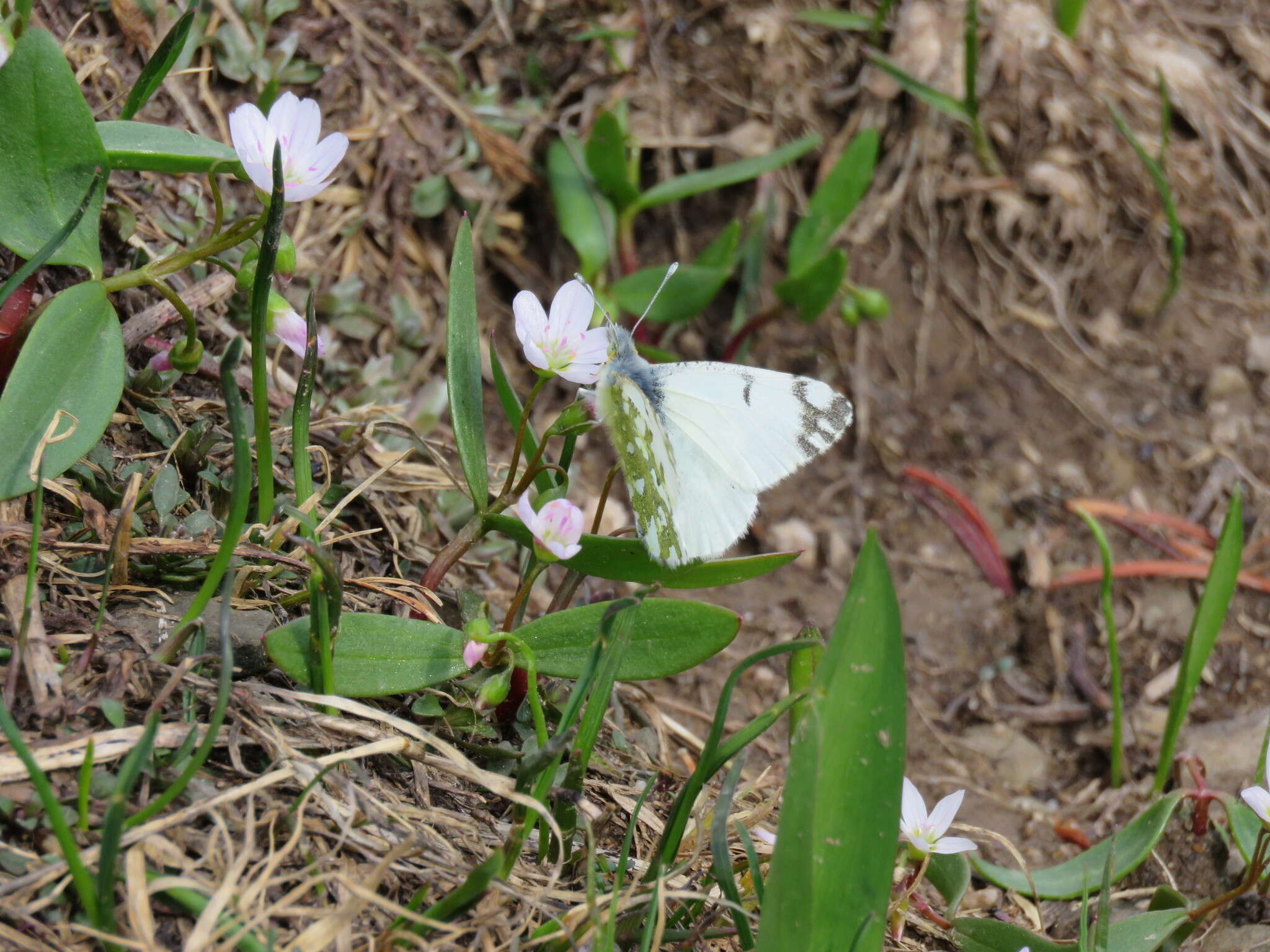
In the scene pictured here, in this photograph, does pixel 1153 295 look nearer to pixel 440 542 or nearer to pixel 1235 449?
pixel 1235 449

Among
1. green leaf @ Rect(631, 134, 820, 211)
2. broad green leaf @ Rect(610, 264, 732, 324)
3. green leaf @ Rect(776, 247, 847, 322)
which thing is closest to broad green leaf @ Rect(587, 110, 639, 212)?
A: green leaf @ Rect(631, 134, 820, 211)

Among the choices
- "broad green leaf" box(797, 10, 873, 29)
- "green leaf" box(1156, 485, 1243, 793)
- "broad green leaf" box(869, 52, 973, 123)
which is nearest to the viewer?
"green leaf" box(1156, 485, 1243, 793)

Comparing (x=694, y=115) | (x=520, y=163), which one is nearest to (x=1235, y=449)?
(x=694, y=115)

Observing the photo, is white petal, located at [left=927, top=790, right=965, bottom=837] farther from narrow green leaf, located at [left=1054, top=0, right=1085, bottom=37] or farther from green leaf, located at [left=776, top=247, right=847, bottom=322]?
narrow green leaf, located at [left=1054, top=0, right=1085, bottom=37]

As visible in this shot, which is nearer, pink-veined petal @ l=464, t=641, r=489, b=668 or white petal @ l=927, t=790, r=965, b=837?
pink-veined petal @ l=464, t=641, r=489, b=668

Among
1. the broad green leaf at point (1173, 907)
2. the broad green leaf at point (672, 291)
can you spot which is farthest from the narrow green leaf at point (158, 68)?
the broad green leaf at point (1173, 907)
